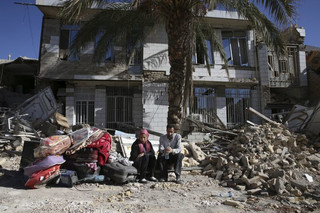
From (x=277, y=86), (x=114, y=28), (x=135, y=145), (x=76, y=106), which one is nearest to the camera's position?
(x=135, y=145)

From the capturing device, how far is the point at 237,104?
13375mm

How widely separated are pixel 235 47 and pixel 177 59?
24.9ft

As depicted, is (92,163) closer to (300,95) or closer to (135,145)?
(135,145)

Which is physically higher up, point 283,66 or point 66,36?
point 66,36

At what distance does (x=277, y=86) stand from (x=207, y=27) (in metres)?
6.22

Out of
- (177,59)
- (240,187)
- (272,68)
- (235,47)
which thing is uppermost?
(235,47)

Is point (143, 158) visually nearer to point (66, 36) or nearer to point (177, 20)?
point (177, 20)

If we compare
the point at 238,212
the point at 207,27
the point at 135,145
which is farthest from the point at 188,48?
the point at 238,212

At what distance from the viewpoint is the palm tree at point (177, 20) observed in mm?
6663

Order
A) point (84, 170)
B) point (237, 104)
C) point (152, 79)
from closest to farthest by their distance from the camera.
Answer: point (84, 170) < point (152, 79) < point (237, 104)

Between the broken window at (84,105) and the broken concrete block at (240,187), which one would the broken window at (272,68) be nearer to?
Result: the broken window at (84,105)

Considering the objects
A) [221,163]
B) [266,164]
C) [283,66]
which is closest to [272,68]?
[283,66]

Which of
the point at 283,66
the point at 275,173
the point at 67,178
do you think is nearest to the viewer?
the point at 67,178

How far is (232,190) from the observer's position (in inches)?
182
